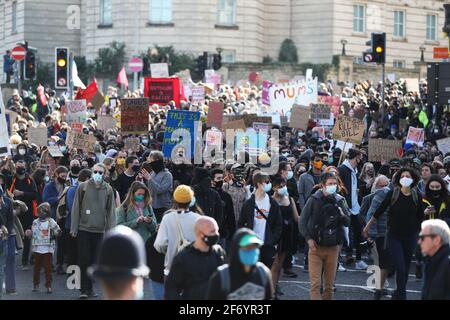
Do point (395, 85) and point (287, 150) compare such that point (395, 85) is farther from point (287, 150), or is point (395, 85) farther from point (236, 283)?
point (236, 283)

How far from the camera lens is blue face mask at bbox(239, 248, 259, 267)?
327 inches

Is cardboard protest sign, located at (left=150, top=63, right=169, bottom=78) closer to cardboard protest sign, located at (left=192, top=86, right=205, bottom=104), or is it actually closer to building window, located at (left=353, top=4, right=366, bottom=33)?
cardboard protest sign, located at (left=192, top=86, right=205, bottom=104)

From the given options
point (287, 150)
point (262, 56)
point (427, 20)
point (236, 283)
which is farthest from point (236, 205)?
point (427, 20)

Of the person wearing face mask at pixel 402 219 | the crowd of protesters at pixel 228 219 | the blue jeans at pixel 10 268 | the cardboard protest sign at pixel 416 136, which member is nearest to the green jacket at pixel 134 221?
the crowd of protesters at pixel 228 219

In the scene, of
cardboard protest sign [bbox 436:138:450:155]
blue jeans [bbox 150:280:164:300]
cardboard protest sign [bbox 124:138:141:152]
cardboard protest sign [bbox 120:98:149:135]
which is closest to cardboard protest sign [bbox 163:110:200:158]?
cardboard protest sign [bbox 124:138:141:152]

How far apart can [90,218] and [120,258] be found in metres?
8.09

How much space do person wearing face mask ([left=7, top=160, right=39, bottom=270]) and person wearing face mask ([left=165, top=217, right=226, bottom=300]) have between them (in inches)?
319

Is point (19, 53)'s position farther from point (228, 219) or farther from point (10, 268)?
point (10, 268)

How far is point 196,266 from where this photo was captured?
32.0ft

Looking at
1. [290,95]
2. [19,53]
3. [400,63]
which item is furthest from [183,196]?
[400,63]

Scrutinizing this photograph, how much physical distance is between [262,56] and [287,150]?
3621 cm

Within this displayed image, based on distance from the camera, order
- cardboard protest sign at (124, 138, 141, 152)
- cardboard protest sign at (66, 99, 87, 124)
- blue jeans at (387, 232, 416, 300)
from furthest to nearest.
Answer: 1. cardboard protest sign at (66, 99, 87, 124)
2. cardboard protest sign at (124, 138, 141, 152)
3. blue jeans at (387, 232, 416, 300)

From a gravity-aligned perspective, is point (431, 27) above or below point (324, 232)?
above

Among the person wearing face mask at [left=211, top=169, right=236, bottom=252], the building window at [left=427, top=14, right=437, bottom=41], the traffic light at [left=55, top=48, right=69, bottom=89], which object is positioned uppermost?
the building window at [left=427, top=14, right=437, bottom=41]
